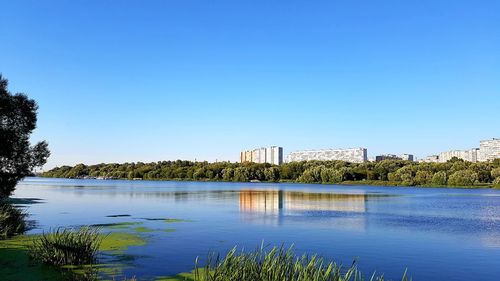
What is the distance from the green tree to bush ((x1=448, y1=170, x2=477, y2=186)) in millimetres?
130401

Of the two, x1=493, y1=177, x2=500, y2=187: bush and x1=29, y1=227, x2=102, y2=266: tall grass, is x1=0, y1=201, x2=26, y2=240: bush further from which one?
x1=493, y1=177, x2=500, y2=187: bush

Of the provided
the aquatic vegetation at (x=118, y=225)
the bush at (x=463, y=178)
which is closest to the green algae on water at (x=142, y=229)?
the aquatic vegetation at (x=118, y=225)

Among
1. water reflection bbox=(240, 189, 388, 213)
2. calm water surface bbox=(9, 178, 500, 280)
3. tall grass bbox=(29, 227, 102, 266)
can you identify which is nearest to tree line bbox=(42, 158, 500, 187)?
water reflection bbox=(240, 189, 388, 213)

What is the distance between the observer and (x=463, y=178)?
5389 inches

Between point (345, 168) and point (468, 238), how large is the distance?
139539 millimetres

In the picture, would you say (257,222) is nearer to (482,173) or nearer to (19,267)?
(19,267)

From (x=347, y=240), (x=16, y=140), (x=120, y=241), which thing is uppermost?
(x=16, y=140)

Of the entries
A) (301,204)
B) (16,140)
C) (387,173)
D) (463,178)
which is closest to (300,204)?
(301,204)

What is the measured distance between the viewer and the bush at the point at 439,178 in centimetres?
14200

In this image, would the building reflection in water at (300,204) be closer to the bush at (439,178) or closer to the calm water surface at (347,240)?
the calm water surface at (347,240)

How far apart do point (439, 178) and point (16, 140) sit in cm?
13489

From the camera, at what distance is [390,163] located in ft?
564

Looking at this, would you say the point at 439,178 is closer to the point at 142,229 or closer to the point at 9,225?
the point at 142,229

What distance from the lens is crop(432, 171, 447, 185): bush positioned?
466ft
